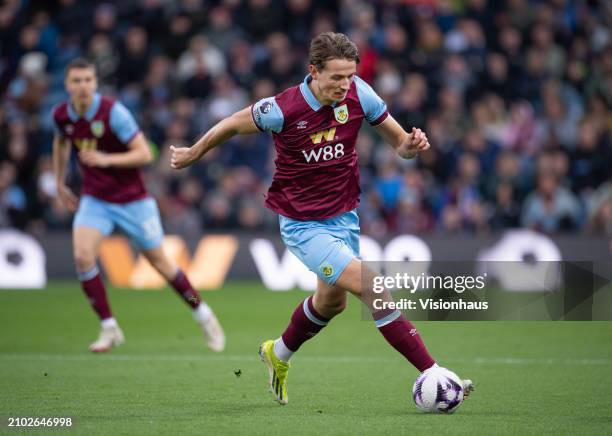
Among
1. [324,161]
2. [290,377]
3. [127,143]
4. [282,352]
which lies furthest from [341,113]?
[127,143]

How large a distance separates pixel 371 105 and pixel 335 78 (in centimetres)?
40

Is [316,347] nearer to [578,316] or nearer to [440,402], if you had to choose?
[578,316]

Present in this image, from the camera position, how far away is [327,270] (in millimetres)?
6996

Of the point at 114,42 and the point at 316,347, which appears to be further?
the point at 114,42

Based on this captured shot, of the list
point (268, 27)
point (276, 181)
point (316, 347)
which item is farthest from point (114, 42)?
point (276, 181)

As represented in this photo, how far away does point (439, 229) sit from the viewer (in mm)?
17469

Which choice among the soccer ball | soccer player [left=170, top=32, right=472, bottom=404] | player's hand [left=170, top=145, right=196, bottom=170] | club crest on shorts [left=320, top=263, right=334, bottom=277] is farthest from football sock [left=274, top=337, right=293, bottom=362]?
player's hand [left=170, top=145, right=196, bottom=170]

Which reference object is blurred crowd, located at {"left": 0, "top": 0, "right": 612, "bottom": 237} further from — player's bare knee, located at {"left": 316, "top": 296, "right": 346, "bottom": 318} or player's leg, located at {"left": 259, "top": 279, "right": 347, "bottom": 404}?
player's bare knee, located at {"left": 316, "top": 296, "right": 346, "bottom": 318}

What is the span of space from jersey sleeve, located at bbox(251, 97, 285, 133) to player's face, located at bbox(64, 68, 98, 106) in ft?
11.4

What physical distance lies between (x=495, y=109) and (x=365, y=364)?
9798 mm

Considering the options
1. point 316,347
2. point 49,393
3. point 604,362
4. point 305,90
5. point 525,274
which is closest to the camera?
point 305,90

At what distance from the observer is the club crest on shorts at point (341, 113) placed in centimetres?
720

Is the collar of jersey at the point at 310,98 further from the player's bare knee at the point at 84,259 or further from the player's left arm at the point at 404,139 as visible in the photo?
the player's bare knee at the point at 84,259

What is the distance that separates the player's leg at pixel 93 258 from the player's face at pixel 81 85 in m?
0.88
